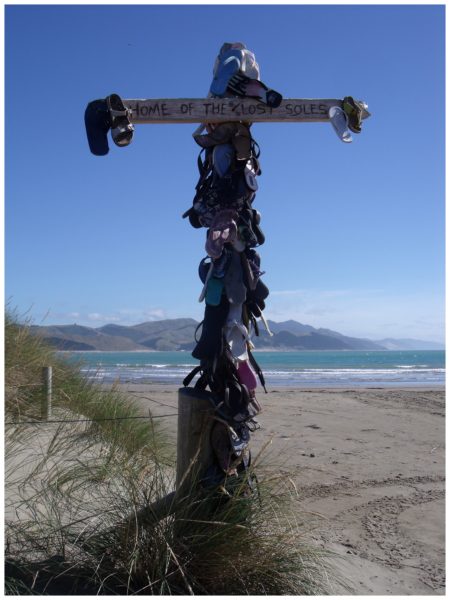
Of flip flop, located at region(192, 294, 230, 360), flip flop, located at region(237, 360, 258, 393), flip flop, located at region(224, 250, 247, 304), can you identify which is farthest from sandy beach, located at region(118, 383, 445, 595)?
flip flop, located at region(224, 250, 247, 304)

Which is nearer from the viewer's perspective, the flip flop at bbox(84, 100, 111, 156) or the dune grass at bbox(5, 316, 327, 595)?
the dune grass at bbox(5, 316, 327, 595)

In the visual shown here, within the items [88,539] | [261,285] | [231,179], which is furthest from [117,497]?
[231,179]

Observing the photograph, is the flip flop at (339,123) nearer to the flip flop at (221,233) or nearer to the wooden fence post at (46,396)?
the flip flop at (221,233)

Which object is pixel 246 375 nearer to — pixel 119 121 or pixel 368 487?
pixel 119 121

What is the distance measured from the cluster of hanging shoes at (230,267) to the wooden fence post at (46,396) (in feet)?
10.1

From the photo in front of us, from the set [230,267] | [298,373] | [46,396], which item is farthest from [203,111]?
[298,373]

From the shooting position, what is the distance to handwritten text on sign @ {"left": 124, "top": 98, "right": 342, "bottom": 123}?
432 cm

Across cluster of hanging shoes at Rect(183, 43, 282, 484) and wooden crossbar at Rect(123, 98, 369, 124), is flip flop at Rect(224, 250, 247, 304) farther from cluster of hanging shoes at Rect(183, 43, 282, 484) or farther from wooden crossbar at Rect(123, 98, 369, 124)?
wooden crossbar at Rect(123, 98, 369, 124)

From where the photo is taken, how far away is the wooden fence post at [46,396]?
6908 millimetres

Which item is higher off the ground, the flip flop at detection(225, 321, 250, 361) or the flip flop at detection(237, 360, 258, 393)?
the flip flop at detection(225, 321, 250, 361)

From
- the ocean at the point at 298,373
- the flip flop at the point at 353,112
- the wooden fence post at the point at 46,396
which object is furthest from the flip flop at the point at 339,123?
the ocean at the point at 298,373

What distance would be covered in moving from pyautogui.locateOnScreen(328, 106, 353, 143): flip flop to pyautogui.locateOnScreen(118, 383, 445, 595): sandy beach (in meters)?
2.14

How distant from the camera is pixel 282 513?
4094mm

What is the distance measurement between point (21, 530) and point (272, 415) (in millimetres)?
11051
